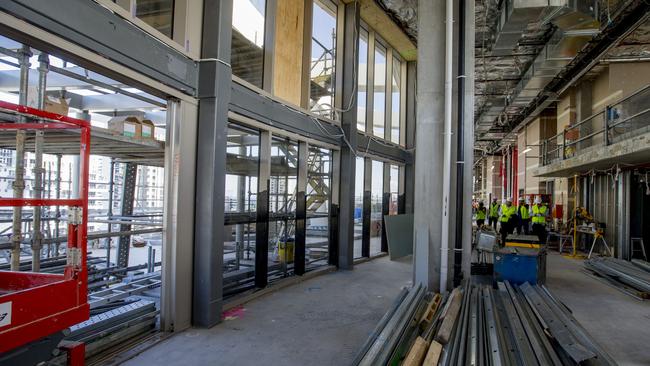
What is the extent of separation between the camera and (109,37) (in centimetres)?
381

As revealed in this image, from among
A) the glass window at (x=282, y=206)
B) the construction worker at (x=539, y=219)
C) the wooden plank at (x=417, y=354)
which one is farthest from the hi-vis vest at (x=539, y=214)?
the wooden plank at (x=417, y=354)

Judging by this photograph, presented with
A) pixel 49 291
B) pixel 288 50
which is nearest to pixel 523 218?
pixel 288 50

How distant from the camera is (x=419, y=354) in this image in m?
3.54

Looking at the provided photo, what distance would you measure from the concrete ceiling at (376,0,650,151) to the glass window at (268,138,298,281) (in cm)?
374

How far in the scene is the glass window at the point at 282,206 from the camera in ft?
24.2

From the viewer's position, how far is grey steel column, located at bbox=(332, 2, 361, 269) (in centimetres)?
897

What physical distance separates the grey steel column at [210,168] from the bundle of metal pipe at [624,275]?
7.26 meters

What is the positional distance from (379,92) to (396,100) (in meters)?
1.20

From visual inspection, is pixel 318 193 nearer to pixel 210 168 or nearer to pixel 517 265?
pixel 517 265

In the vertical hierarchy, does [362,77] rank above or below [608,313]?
above

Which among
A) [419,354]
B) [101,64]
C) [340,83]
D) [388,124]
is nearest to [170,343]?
[419,354]

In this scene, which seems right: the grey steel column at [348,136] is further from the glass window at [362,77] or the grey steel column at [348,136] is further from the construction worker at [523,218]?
the construction worker at [523,218]

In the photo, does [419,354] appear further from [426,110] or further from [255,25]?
[255,25]

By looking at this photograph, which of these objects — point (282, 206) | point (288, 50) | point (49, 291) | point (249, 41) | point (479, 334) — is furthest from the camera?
point (282, 206)
